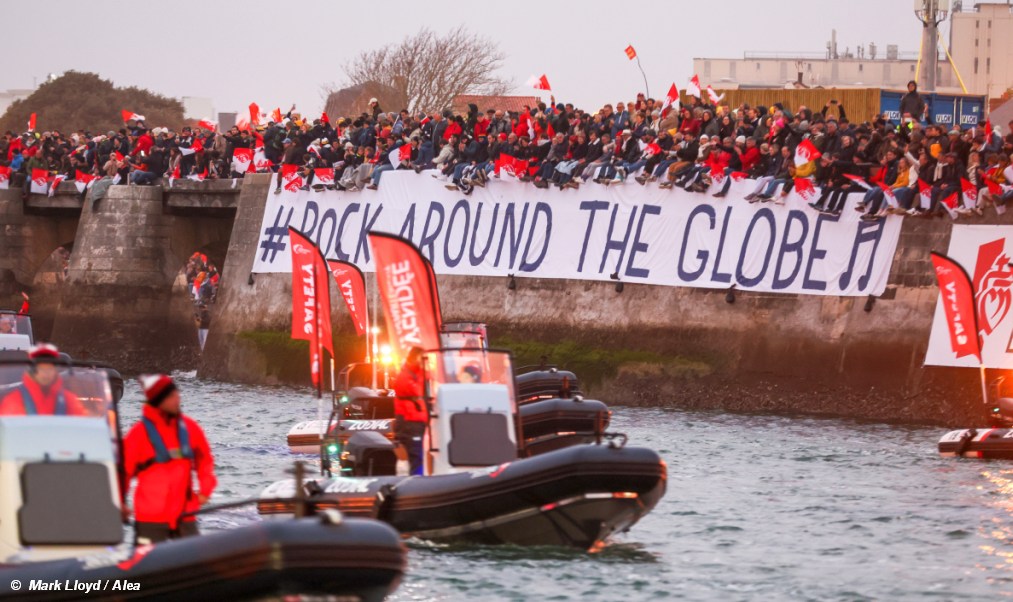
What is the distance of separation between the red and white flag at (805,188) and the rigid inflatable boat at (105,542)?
65.3 feet

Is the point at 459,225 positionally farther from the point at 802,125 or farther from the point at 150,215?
the point at 150,215

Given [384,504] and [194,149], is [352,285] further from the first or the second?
[194,149]

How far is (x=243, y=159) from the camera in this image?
47.3m

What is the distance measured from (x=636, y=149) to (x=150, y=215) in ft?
59.6

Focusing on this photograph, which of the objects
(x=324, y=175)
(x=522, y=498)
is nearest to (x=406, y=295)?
(x=522, y=498)

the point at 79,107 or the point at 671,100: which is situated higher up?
the point at 79,107

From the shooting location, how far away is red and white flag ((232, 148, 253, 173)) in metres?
47.1

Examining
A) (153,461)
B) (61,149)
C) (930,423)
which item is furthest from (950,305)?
(61,149)

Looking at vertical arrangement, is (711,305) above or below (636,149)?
below

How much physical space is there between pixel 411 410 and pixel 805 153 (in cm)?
1477

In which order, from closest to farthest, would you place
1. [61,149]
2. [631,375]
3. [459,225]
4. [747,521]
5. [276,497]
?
[276,497] → [747,521] → [631,375] → [459,225] → [61,149]

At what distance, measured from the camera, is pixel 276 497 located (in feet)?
57.5

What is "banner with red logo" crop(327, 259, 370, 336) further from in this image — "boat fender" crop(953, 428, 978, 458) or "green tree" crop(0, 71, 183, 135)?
"green tree" crop(0, 71, 183, 135)

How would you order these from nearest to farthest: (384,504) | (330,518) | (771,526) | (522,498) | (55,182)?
(330,518) < (522,498) < (384,504) < (771,526) < (55,182)
